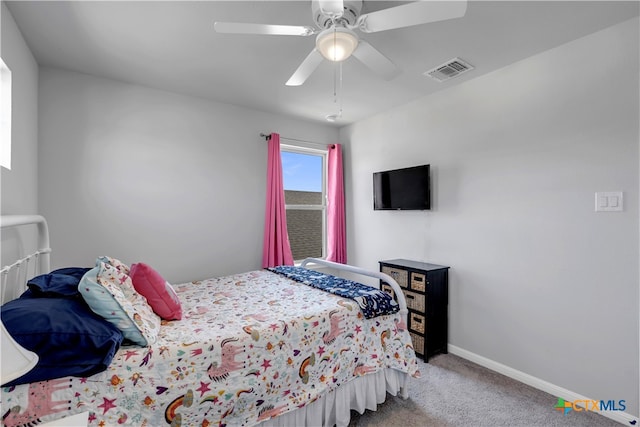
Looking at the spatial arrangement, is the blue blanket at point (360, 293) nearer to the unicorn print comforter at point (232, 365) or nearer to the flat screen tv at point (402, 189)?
the unicorn print comforter at point (232, 365)

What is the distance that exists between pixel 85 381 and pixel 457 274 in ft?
9.11

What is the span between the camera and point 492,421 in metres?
1.90

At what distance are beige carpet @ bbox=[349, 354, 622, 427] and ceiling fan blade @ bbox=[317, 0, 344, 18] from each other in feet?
7.62

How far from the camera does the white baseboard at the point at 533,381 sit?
74.6 inches

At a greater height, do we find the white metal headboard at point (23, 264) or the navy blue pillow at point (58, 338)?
the white metal headboard at point (23, 264)

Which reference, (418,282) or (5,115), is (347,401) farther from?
(5,115)

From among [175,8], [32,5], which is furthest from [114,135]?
[175,8]

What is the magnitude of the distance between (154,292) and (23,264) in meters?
0.84

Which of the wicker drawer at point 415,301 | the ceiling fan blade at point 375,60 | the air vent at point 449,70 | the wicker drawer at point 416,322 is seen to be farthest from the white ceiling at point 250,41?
the wicker drawer at point 416,322

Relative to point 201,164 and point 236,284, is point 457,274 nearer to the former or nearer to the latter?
point 236,284

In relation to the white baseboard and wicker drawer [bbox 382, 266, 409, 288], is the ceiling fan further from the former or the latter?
the white baseboard

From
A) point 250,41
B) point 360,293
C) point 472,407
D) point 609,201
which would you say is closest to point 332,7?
point 250,41

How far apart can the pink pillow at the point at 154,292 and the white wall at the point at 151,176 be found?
1.23 meters

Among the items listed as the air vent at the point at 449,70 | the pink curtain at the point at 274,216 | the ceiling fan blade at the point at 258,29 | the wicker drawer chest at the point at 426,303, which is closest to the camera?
the ceiling fan blade at the point at 258,29
